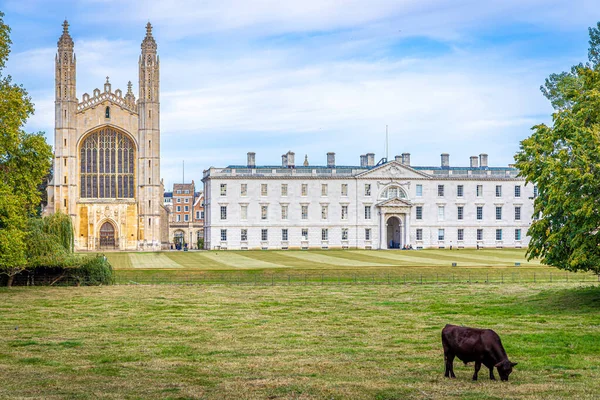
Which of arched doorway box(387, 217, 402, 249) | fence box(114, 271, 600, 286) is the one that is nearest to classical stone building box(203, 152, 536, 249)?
arched doorway box(387, 217, 402, 249)

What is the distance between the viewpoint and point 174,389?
46.9ft

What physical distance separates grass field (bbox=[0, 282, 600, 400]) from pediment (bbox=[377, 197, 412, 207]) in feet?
179

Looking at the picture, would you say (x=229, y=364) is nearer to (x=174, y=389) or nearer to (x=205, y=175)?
(x=174, y=389)

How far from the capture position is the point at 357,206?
9038cm

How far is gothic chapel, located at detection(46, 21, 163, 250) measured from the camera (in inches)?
3312

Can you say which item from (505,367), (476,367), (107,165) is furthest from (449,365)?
(107,165)

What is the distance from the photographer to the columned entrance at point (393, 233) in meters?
93.2

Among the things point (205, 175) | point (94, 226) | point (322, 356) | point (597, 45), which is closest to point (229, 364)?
point (322, 356)

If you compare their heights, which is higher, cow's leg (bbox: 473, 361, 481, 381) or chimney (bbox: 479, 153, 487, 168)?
chimney (bbox: 479, 153, 487, 168)

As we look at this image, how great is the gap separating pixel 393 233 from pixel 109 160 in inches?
1346

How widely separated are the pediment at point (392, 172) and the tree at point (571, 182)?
59358 mm

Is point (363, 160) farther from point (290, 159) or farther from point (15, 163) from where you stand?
point (15, 163)

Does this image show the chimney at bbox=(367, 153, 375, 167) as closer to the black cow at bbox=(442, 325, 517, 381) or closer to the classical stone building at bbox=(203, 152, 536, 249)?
the classical stone building at bbox=(203, 152, 536, 249)

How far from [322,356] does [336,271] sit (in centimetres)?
3092
